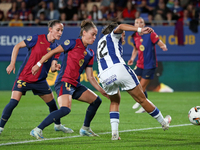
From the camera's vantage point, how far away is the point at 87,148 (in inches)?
192

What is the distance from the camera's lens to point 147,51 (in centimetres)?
952

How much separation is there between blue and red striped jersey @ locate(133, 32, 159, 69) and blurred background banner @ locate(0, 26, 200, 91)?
739 centimetres

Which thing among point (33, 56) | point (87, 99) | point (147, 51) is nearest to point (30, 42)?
point (33, 56)

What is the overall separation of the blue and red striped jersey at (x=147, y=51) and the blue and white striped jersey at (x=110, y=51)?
404 cm

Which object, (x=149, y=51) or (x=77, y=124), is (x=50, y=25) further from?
(x=149, y=51)

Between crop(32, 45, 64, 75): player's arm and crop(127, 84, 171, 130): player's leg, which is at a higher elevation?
crop(32, 45, 64, 75): player's arm

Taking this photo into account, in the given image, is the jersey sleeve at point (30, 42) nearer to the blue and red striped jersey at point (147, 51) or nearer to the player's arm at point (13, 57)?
the player's arm at point (13, 57)

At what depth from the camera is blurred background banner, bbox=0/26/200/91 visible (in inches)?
670

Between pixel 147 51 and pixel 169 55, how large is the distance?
8.39 meters

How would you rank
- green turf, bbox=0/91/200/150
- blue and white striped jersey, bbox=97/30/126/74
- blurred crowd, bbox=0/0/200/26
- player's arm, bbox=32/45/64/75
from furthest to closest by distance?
blurred crowd, bbox=0/0/200/26
blue and white striped jersey, bbox=97/30/126/74
player's arm, bbox=32/45/64/75
green turf, bbox=0/91/200/150

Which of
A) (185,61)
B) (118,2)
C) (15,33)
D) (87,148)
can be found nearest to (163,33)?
(185,61)

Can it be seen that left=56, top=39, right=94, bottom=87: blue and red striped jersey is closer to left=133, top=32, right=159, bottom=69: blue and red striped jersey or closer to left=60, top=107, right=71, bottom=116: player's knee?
left=60, top=107, right=71, bottom=116: player's knee

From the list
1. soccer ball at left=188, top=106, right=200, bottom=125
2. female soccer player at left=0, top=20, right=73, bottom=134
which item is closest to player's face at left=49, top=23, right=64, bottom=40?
female soccer player at left=0, top=20, right=73, bottom=134

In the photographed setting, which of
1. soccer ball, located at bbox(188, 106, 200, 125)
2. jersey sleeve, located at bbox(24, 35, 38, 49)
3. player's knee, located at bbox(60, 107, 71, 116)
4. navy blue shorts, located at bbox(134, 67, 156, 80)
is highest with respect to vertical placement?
jersey sleeve, located at bbox(24, 35, 38, 49)
